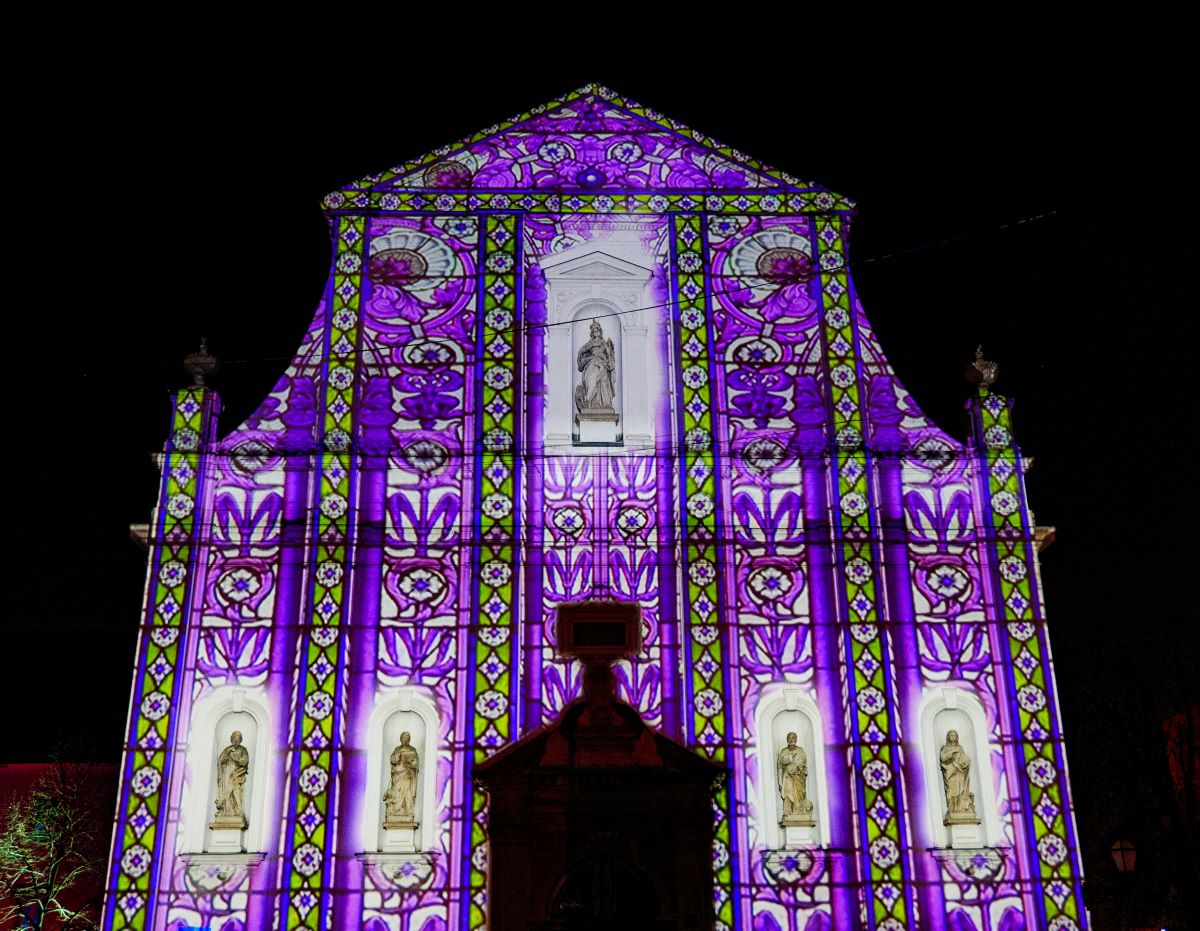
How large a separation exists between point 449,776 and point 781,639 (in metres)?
4.15

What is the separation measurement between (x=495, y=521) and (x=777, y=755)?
4318 millimetres

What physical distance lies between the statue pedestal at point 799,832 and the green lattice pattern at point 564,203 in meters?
8.09

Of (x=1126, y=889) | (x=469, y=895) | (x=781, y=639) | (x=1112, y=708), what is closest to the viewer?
(x=469, y=895)

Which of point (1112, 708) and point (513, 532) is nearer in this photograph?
point (513, 532)

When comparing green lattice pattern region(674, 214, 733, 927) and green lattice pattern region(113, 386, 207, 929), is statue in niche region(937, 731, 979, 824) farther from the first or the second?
green lattice pattern region(113, 386, 207, 929)

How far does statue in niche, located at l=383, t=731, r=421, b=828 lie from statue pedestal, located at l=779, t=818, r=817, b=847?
4.12 metres

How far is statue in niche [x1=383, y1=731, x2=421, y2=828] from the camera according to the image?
14.1 meters

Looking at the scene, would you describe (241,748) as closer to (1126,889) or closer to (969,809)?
(969,809)

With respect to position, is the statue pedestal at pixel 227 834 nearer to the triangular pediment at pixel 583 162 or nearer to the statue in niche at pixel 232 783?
the statue in niche at pixel 232 783

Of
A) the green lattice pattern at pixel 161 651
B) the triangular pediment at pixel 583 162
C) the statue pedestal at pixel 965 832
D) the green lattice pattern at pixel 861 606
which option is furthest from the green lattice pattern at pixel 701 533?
the green lattice pattern at pixel 161 651

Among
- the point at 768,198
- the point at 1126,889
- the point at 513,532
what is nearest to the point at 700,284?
the point at 768,198

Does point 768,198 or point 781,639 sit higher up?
point 768,198

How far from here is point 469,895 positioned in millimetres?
13711

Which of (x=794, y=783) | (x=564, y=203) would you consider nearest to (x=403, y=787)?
(x=794, y=783)
